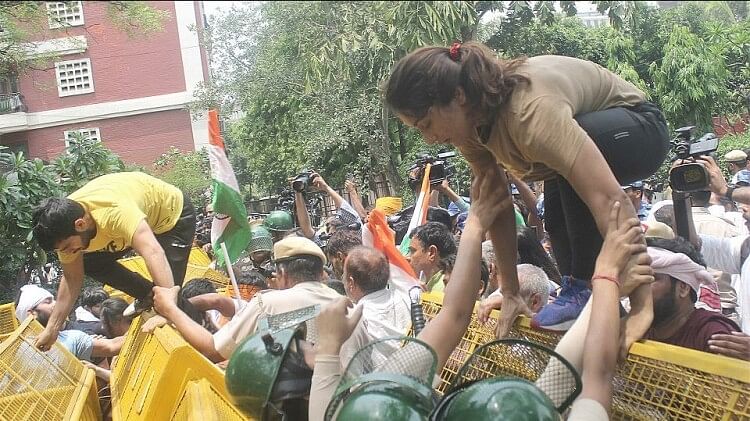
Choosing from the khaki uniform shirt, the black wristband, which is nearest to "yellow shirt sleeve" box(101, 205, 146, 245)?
the khaki uniform shirt

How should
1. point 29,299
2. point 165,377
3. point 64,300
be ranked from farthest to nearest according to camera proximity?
point 29,299
point 64,300
point 165,377

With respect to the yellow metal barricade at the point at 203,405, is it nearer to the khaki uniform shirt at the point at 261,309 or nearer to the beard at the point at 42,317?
the khaki uniform shirt at the point at 261,309

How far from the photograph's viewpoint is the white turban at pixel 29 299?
275 centimetres

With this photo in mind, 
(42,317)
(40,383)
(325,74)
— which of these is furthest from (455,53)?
(42,317)

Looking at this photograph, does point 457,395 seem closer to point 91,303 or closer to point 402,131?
Answer: point 402,131

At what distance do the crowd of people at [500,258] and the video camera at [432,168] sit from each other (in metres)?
0.13

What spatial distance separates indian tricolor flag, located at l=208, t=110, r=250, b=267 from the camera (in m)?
1.97

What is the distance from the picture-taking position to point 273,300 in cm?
161

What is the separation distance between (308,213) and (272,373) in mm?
1220

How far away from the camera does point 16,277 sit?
8.50 ft

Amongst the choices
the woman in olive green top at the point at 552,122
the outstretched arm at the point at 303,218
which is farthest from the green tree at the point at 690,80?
the outstretched arm at the point at 303,218

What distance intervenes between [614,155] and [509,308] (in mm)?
334

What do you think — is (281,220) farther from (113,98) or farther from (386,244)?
(113,98)

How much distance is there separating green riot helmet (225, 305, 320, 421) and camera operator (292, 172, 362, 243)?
1.03 metres
